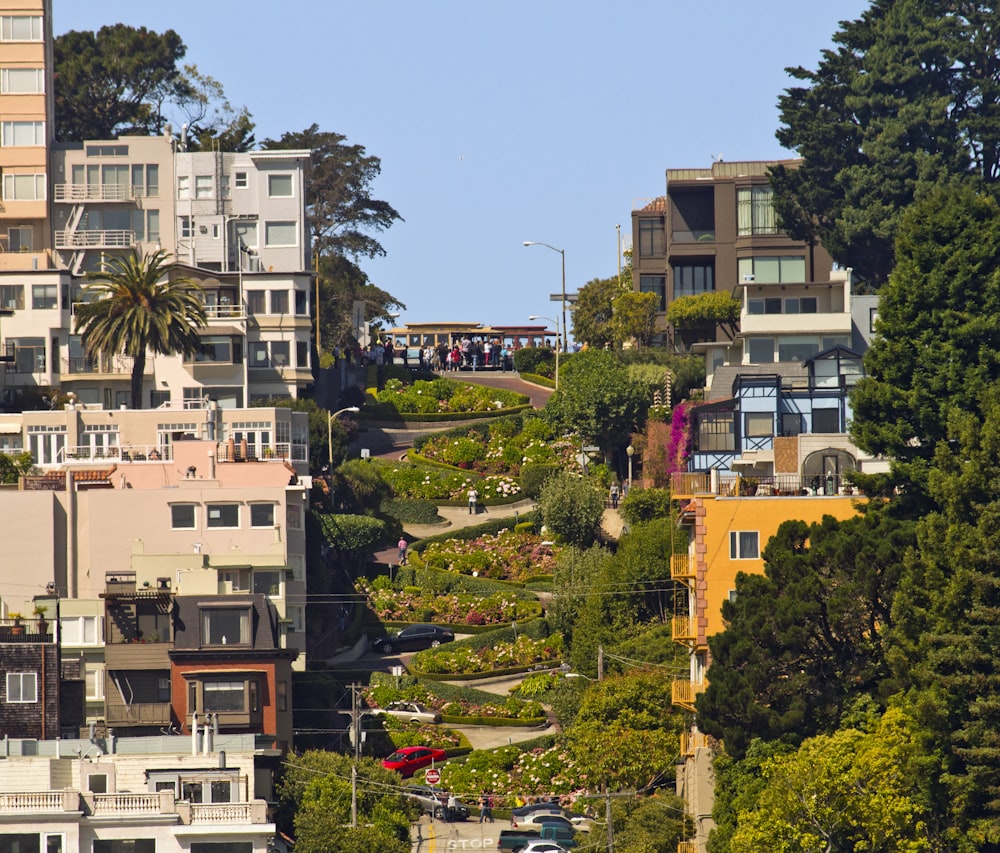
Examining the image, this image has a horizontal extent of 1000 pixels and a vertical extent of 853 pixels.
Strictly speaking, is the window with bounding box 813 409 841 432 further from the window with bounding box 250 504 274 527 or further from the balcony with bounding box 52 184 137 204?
the balcony with bounding box 52 184 137 204

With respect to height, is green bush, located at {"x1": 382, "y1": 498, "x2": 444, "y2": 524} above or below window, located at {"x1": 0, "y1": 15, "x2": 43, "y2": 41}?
below

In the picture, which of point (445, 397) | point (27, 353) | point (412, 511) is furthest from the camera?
point (445, 397)

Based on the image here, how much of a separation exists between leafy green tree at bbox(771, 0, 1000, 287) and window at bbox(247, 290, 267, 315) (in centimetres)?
2984

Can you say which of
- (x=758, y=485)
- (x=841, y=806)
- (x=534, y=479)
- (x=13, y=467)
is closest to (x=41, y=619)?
(x=13, y=467)

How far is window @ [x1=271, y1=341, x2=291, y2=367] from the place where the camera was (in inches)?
5625

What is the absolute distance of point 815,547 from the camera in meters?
88.0

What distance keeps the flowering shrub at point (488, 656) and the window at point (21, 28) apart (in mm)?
53168

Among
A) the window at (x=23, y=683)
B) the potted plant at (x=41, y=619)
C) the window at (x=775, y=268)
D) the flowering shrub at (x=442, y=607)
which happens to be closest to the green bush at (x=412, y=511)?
the flowering shrub at (x=442, y=607)

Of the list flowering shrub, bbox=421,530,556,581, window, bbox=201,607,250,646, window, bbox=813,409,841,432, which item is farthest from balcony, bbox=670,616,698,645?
flowering shrub, bbox=421,530,556,581

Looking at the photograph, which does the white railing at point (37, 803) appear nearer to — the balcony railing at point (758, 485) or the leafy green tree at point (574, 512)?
the balcony railing at point (758, 485)

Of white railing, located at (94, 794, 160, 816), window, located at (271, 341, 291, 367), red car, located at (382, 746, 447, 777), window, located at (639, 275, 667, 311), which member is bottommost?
red car, located at (382, 746, 447, 777)

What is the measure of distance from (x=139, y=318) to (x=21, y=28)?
85.6 ft

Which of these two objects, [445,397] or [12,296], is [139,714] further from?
[445,397]

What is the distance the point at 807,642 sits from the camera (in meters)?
86.6
